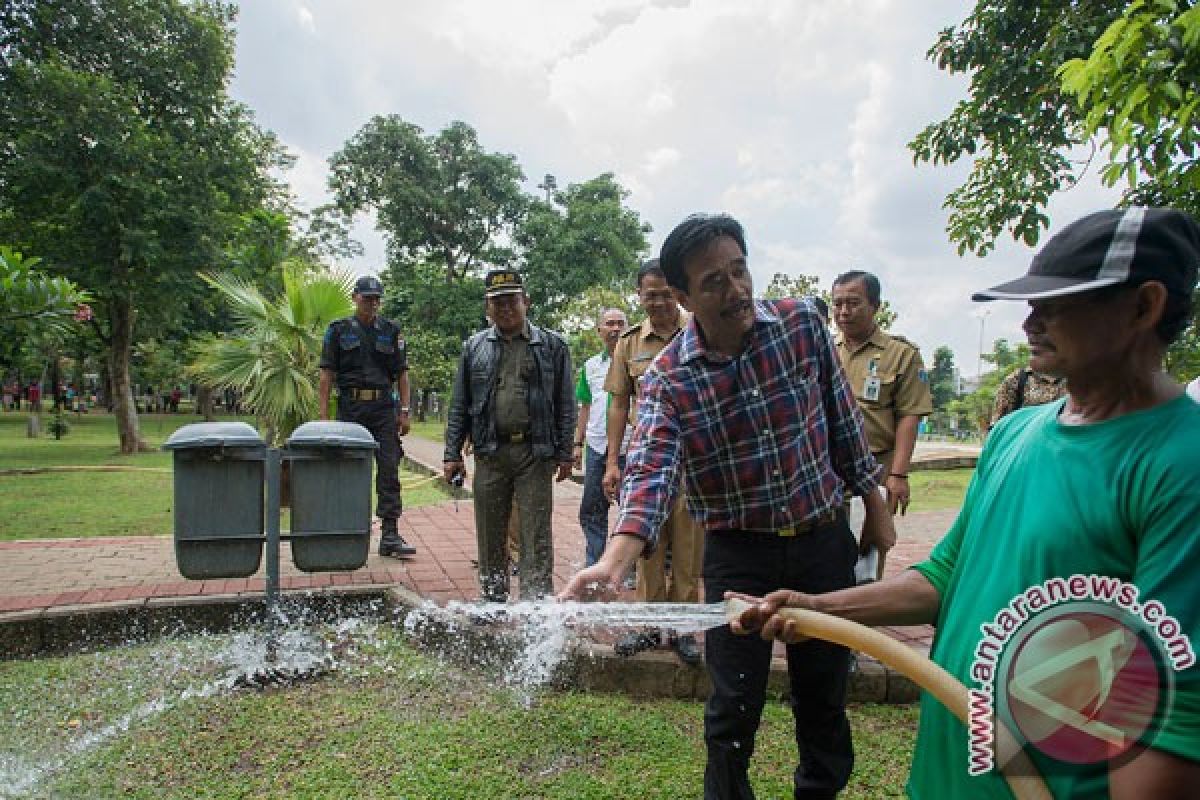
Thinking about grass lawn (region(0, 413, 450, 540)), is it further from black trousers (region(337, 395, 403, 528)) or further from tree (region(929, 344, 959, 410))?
A: tree (region(929, 344, 959, 410))

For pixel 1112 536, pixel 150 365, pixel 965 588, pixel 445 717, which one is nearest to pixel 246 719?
pixel 445 717

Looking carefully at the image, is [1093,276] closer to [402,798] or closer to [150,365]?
[402,798]

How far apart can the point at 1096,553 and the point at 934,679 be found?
0.32 metres

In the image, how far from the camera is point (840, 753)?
91.0 inches

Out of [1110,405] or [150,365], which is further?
[150,365]

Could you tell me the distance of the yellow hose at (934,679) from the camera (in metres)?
1.04

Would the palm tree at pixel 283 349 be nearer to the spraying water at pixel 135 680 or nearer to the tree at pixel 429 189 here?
the spraying water at pixel 135 680

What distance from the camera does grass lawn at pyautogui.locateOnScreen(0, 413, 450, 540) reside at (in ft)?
23.3

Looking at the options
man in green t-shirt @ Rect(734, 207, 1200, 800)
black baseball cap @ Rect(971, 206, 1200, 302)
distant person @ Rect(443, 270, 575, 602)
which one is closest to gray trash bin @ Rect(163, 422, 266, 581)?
distant person @ Rect(443, 270, 575, 602)

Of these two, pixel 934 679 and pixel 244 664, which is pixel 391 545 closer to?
pixel 244 664

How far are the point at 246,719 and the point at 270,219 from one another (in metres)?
17.5

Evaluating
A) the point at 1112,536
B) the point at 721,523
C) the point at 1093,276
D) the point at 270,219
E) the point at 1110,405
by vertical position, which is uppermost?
the point at 270,219

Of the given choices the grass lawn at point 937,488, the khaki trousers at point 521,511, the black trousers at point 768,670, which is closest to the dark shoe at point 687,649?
the khaki trousers at point 521,511

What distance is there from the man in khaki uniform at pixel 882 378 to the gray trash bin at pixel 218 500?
10.4 ft
